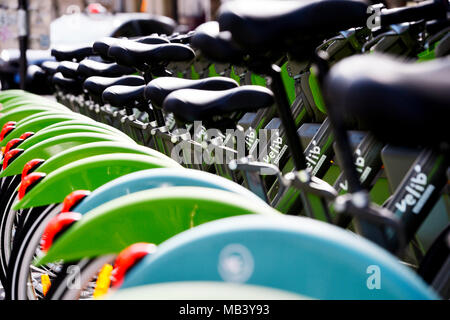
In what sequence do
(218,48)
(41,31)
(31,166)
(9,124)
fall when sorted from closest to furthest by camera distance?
(218,48) → (31,166) → (9,124) → (41,31)

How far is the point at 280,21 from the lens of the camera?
1.70 m

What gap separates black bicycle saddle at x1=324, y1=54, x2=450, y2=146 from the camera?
1.10m

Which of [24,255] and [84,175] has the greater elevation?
[84,175]

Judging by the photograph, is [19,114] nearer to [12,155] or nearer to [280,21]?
[12,155]

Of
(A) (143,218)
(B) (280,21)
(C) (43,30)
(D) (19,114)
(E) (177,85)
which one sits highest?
(B) (280,21)

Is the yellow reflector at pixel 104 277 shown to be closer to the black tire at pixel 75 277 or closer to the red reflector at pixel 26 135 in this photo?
the black tire at pixel 75 277

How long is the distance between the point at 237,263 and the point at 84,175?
3.76ft

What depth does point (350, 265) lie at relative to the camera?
4.39 ft

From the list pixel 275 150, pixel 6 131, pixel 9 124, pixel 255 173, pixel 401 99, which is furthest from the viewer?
pixel 9 124

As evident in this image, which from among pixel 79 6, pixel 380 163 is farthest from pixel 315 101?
pixel 79 6

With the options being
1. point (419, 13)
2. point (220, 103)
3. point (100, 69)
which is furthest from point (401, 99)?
point (100, 69)

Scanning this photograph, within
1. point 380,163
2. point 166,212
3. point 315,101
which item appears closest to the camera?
point 166,212

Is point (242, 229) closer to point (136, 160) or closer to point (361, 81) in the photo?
point (361, 81)

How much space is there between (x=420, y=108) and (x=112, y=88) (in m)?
3.23
